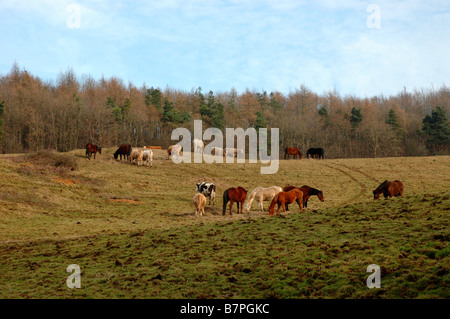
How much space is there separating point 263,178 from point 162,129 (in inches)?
2030

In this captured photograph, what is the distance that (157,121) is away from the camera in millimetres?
95500

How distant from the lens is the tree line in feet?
252

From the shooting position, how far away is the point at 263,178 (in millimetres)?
44531

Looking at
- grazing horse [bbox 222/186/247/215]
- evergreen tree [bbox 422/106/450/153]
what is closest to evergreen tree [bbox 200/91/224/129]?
evergreen tree [bbox 422/106/450/153]

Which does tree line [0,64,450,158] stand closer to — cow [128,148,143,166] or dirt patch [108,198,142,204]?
cow [128,148,143,166]

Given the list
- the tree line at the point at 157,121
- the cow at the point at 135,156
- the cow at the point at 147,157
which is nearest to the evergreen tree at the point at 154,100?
the tree line at the point at 157,121

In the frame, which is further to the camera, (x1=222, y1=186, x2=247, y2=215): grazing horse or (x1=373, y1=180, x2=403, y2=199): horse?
(x1=222, y1=186, x2=247, y2=215): grazing horse

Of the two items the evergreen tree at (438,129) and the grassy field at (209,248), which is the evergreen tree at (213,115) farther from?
the grassy field at (209,248)

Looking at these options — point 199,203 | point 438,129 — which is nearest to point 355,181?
point 199,203

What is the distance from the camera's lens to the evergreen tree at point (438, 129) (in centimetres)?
8519

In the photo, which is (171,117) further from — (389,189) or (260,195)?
(389,189)

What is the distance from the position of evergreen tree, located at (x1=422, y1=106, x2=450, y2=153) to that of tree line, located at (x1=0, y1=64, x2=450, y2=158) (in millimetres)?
192
